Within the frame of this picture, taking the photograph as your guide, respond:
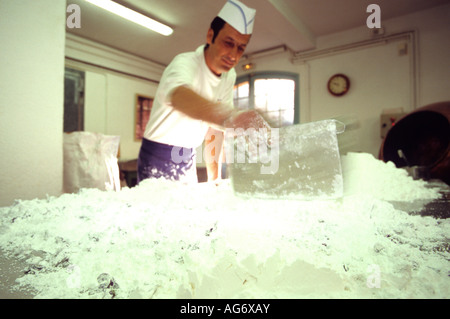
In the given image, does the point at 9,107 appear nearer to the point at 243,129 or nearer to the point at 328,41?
the point at 243,129

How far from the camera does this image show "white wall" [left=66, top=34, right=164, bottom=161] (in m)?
4.14

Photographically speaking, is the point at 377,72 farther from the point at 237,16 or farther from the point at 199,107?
the point at 199,107

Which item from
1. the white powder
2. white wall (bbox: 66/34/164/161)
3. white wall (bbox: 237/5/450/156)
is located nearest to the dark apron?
the white powder

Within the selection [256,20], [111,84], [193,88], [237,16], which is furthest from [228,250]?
[111,84]

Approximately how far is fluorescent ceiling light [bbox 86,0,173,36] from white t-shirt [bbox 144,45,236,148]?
2179 millimetres

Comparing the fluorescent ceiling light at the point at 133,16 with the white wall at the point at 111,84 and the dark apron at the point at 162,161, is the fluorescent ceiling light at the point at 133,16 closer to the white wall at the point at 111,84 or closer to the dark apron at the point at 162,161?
the white wall at the point at 111,84

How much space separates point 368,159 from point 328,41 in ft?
11.1

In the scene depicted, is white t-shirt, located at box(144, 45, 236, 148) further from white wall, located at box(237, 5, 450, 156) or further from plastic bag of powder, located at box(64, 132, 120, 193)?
white wall, located at box(237, 5, 450, 156)

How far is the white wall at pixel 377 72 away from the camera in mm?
3141

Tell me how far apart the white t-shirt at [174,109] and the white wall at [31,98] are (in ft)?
1.59

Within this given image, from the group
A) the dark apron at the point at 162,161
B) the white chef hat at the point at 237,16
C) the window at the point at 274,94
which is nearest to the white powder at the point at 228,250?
the dark apron at the point at 162,161

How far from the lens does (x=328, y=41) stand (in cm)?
390

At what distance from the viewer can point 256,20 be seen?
3.28 metres

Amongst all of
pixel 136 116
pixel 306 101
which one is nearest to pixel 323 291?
pixel 306 101
